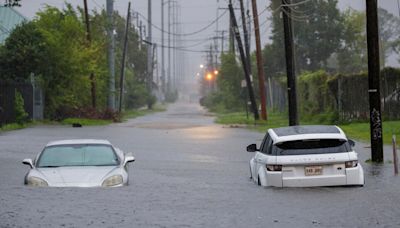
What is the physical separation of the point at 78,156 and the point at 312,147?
4.87 m

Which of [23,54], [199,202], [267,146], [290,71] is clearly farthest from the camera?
[23,54]

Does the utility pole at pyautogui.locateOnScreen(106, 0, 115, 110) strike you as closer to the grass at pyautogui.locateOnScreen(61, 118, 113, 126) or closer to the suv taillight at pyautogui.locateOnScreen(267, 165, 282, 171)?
the grass at pyautogui.locateOnScreen(61, 118, 113, 126)

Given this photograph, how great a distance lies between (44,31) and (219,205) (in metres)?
40.3

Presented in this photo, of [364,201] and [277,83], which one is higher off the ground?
[277,83]

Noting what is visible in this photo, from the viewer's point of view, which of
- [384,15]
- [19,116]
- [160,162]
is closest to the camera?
[160,162]

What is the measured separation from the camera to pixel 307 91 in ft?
167

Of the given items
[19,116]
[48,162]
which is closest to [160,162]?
[48,162]

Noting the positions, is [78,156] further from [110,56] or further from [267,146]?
[110,56]

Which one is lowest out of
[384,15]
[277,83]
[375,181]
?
[375,181]

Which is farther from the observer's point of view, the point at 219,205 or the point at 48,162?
the point at 48,162

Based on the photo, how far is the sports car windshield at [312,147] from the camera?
16.0m

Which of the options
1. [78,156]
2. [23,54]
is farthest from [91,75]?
[78,156]

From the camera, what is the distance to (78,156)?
1727 centimetres

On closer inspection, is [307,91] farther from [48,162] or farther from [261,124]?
[48,162]
